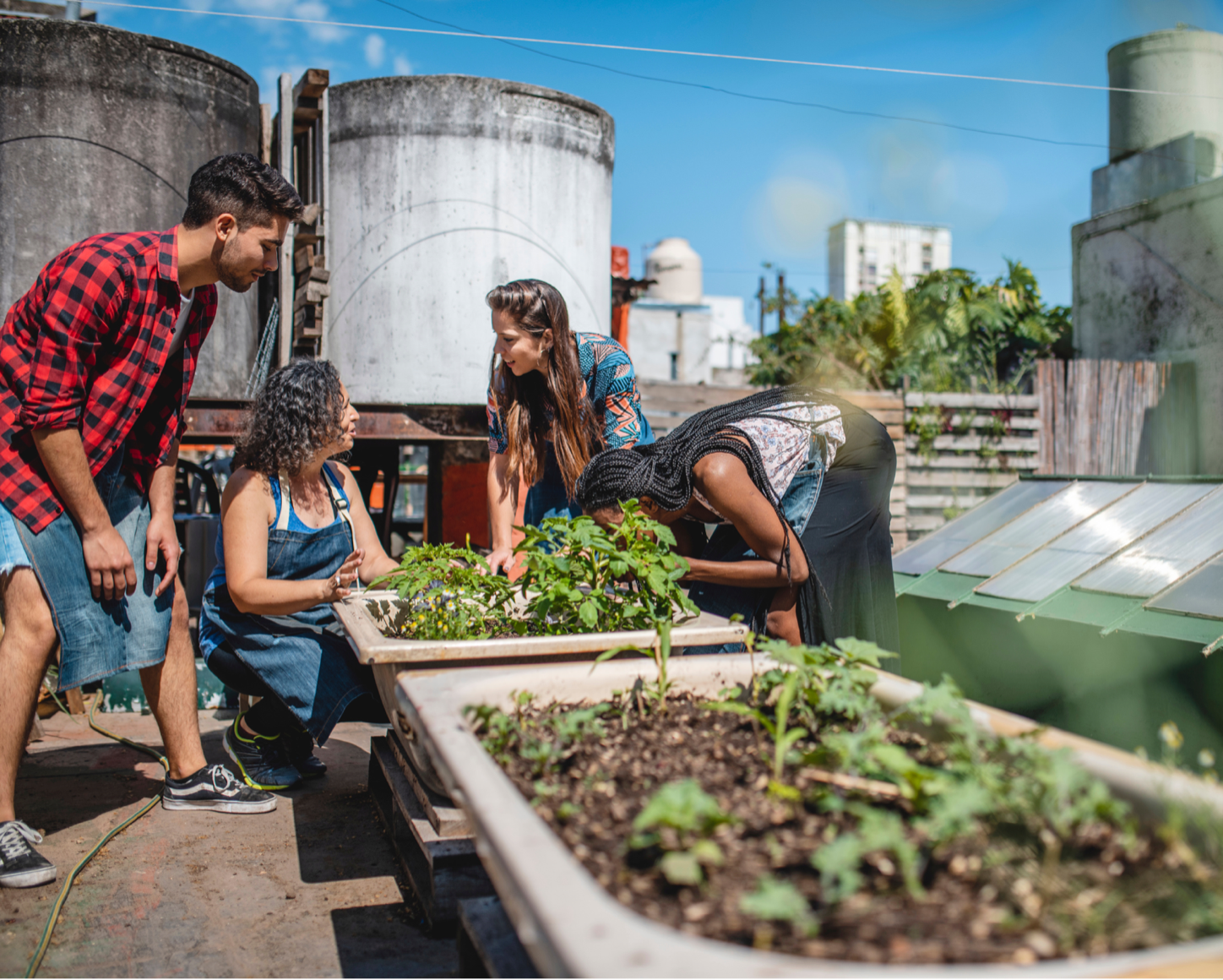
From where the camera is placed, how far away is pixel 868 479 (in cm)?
264

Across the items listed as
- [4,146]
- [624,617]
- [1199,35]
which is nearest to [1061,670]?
[624,617]

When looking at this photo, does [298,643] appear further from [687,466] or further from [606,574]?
[687,466]

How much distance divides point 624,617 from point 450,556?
0.56 m

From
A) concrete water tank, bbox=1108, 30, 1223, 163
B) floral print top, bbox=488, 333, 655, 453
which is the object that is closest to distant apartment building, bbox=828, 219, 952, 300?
concrete water tank, bbox=1108, 30, 1223, 163

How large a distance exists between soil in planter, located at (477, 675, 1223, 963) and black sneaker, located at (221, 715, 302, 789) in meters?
1.93

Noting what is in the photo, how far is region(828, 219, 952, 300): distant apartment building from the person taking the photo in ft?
116

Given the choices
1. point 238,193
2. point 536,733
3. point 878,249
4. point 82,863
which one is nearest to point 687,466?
point 536,733

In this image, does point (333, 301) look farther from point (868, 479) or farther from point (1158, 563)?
point (1158, 563)

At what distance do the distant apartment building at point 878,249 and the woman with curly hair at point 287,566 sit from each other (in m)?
33.7

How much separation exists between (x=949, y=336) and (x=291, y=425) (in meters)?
10.2

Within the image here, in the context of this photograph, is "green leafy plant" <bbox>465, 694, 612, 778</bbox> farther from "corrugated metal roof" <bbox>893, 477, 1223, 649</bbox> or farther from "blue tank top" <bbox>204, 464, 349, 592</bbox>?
"corrugated metal roof" <bbox>893, 477, 1223, 649</bbox>

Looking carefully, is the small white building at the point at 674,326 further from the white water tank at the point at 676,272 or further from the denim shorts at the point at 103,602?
the denim shorts at the point at 103,602

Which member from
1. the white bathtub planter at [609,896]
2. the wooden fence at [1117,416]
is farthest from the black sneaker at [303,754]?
the wooden fence at [1117,416]

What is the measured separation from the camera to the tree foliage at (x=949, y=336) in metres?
11.0
